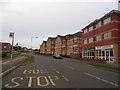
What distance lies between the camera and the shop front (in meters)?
24.3

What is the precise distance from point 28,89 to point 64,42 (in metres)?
57.2

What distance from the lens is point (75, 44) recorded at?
50.9 m

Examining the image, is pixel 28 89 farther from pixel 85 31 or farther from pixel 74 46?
pixel 74 46

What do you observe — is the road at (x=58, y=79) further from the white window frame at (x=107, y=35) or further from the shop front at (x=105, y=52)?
the white window frame at (x=107, y=35)

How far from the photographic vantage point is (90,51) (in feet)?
109

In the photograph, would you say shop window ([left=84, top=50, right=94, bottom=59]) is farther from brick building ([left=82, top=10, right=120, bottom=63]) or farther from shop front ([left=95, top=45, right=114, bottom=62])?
shop front ([left=95, top=45, right=114, bottom=62])

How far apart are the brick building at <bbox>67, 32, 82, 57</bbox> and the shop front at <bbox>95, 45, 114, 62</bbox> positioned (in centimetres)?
1572

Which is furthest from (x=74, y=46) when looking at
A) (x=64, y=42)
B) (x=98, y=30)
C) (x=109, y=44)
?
(x=109, y=44)

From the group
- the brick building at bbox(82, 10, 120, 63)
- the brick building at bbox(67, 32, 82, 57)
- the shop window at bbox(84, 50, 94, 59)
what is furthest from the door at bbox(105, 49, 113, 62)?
the brick building at bbox(67, 32, 82, 57)

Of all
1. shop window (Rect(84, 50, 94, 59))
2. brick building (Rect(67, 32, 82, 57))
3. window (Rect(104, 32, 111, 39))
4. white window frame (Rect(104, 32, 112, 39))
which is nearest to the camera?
white window frame (Rect(104, 32, 112, 39))

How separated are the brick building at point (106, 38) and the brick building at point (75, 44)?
43.9 ft

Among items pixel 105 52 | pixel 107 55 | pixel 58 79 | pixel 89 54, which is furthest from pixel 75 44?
pixel 58 79

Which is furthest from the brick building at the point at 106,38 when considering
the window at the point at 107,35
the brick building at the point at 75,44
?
the brick building at the point at 75,44

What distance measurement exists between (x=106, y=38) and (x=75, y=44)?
82.1 feet
